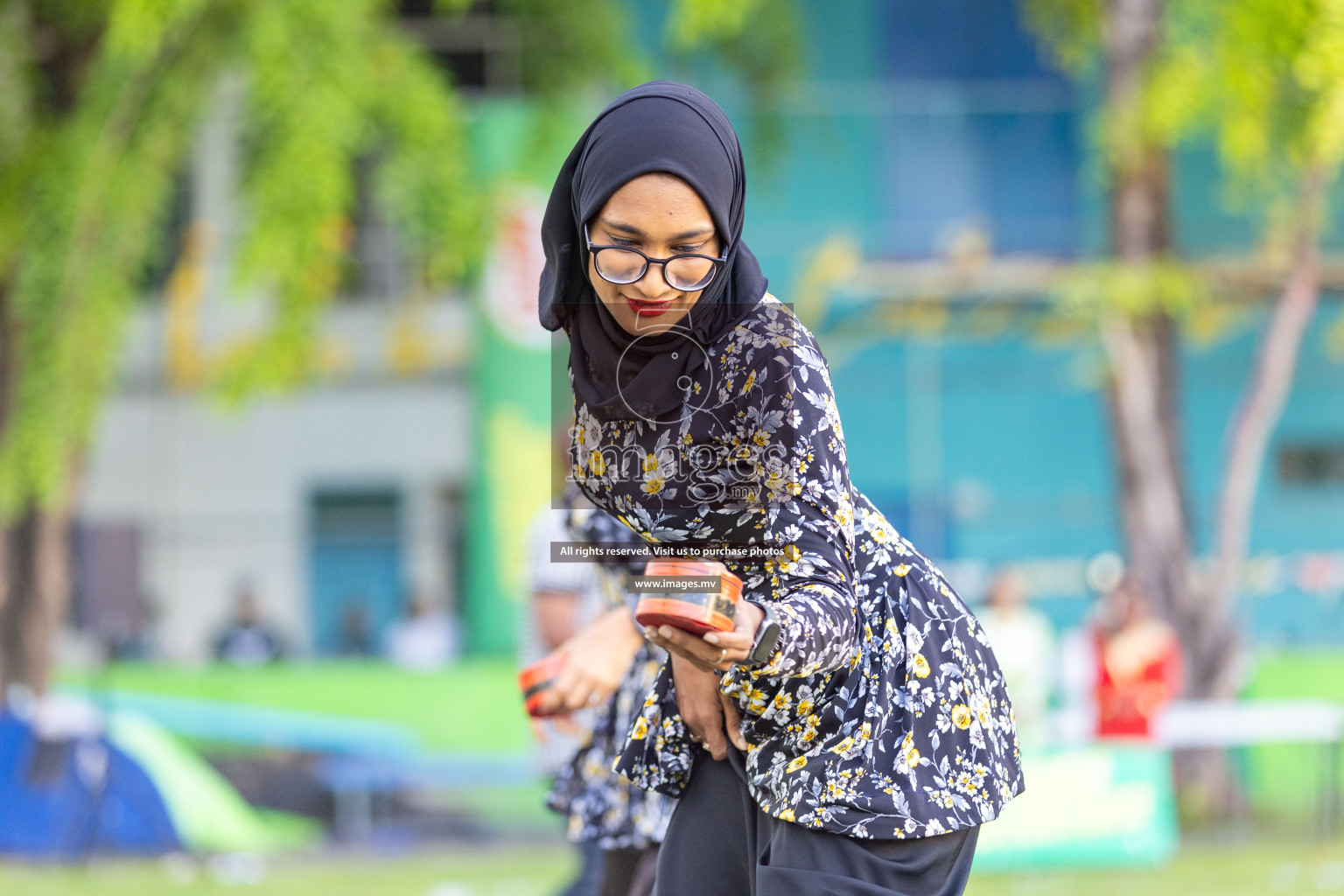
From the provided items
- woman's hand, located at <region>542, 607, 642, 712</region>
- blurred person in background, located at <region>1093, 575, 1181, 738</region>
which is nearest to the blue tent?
blurred person in background, located at <region>1093, 575, 1181, 738</region>

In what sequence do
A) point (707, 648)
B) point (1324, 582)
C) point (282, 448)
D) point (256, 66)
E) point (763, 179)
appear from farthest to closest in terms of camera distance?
point (282, 448)
point (1324, 582)
point (763, 179)
point (256, 66)
point (707, 648)

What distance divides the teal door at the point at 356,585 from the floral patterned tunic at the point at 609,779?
10.4m

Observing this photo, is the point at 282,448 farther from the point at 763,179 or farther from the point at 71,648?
the point at 763,179

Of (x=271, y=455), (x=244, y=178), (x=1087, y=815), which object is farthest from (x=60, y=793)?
(x=271, y=455)

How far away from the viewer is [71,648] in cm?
1469

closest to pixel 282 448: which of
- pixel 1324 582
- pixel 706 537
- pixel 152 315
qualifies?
pixel 152 315

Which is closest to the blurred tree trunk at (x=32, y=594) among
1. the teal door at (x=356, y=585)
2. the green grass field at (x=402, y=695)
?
the green grass field at (x=402, y=695)

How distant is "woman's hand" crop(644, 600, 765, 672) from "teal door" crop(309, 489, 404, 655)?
1179 cm

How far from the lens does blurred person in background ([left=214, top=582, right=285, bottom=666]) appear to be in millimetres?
11265

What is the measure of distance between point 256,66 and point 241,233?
33.1 inches

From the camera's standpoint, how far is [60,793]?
27.6 feet

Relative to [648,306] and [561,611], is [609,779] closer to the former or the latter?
[561,611]

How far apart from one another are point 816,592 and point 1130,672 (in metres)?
7.17

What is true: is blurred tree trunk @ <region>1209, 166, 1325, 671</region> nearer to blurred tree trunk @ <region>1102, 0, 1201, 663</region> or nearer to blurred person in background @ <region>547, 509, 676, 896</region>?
blurred tree trunk @ <region>1102, 0, 1201, 663</region>
